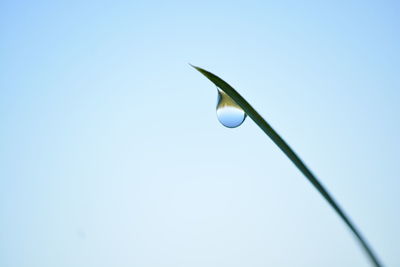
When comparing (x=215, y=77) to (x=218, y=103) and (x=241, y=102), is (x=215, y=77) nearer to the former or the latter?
(x=241, y=102)

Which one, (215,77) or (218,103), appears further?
(218,103)

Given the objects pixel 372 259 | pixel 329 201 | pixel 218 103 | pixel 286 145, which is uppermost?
pixel 218 103

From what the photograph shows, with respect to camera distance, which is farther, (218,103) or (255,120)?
(218,103)

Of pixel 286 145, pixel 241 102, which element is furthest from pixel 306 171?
pixel 241 102

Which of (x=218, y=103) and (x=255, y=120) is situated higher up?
(x=218, y=103)

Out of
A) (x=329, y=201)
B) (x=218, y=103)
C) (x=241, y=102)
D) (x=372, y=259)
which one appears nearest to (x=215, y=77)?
(x=241, y=102)

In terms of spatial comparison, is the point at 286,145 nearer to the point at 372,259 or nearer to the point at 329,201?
the point at 329,201
